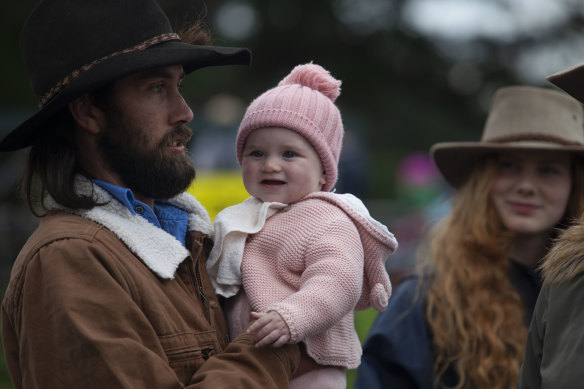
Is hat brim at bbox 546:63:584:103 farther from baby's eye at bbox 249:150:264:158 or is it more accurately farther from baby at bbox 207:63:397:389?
baby's eye at bbox 249:150:264:158

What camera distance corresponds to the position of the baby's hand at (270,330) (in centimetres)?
224

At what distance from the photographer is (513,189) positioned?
12.6 feet

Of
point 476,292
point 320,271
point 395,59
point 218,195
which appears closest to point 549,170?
point 476,292

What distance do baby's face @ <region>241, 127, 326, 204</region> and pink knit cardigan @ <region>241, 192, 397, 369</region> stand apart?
0.06 m

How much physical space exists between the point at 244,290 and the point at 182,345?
37 centimetres

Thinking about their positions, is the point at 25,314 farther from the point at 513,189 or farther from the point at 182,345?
the point at 513,189

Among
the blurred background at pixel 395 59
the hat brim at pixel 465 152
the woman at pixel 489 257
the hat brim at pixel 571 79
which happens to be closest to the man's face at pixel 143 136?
the hat brim at pixel 571 79

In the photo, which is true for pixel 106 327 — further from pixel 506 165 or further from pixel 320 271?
pixel 506 165

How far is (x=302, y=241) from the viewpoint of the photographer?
2.52 m

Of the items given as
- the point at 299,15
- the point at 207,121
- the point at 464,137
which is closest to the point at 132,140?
the point at 207,121

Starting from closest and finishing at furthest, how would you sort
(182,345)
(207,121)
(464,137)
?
1. (182,345)
2. (207,121)
3. (464,137)

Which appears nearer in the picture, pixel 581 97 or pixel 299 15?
pixel 581 97

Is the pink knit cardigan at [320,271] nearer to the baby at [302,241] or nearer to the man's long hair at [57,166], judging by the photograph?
the baby at [302,241]

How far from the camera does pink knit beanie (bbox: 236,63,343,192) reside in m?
2.68
